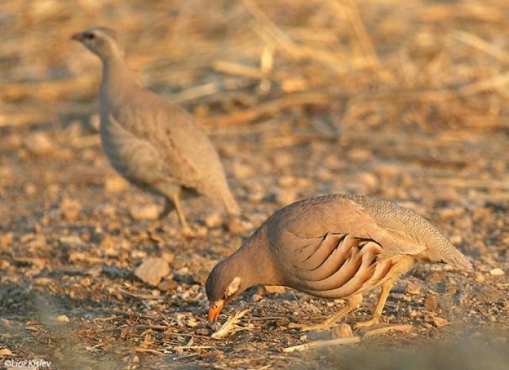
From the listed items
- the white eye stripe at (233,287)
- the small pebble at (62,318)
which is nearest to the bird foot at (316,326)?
the white eye stripe at (233,287)

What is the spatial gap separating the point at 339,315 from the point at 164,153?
2.81 metres

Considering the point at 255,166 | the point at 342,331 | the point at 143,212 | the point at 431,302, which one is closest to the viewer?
the point at 342,331

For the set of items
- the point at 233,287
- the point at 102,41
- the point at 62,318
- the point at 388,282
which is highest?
the point at 102,41

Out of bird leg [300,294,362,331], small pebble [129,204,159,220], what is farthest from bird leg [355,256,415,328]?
small pebble [129,204,159,220]

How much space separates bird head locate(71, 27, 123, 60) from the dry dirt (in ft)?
4.32

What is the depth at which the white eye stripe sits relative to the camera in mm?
5680

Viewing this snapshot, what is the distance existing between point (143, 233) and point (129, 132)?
786 millimetres

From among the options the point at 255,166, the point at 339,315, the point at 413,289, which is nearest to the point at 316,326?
the point at 339,315

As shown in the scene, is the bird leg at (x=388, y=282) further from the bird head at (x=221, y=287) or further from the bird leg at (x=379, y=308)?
the bird head at (x=221, y=287)

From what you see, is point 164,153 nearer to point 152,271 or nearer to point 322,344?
point 152,271

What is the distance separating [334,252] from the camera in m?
5.48

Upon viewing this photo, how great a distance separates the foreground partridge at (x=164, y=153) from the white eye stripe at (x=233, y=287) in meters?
2.45

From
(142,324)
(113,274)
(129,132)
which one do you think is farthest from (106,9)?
(142,324)

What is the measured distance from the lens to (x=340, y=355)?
520 centimetres
